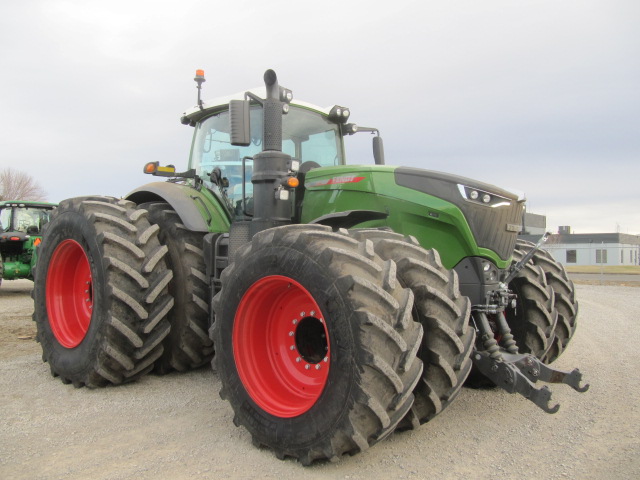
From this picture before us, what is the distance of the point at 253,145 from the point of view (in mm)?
4711

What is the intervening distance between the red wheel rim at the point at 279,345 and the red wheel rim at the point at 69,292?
2.19m

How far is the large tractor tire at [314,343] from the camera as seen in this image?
2.64 metres

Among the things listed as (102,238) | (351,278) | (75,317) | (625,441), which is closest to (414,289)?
(351,278)

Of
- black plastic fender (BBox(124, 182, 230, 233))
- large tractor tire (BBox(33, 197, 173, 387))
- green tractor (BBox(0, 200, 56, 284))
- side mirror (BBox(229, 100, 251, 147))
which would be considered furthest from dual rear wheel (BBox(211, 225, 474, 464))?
green tractor (BBox(0, 200, 56, 284))

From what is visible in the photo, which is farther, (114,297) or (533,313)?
(533,313)

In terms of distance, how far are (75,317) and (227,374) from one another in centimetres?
242

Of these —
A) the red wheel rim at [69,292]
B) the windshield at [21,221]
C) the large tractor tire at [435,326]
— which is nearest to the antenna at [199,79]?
the red wheel rim at [69,292]

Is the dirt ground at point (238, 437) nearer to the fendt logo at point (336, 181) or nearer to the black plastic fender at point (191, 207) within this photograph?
the black plastic fender at point (191, 207)

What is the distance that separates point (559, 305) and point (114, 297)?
3.63 m

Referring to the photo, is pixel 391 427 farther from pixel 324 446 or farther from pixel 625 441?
pixel 625 441

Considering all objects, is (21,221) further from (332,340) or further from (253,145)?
(332,340)

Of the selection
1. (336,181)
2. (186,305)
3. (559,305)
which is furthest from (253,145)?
(559,305)

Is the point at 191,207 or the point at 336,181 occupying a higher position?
the point at 336,181

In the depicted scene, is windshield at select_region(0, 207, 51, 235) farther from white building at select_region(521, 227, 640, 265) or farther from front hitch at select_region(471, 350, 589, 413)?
white building at select_region(521, 227, 640, 265)
